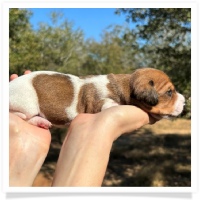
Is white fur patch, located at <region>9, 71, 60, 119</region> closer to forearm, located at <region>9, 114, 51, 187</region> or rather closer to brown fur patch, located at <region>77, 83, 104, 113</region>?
forearm, located at <region>9, 114, 51, 187</region>

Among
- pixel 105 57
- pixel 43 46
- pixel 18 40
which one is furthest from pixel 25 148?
pixel 105 57

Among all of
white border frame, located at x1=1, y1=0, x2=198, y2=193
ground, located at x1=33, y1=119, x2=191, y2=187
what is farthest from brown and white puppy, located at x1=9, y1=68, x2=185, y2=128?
ground, located at x1=33, y1=119, x2=191, y2=187

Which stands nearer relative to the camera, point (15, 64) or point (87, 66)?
point (15, 64)

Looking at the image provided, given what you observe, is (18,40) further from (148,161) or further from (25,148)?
(148,161)
